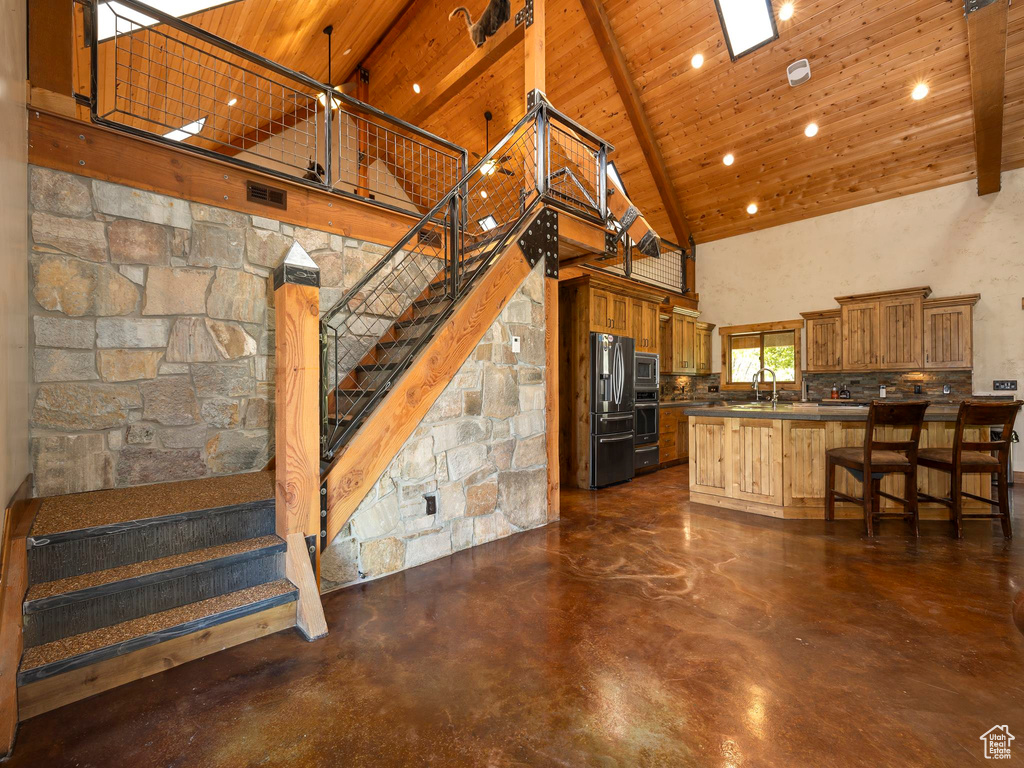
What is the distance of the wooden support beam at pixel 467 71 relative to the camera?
5570 millimetres

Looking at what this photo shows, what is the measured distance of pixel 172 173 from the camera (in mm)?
2822

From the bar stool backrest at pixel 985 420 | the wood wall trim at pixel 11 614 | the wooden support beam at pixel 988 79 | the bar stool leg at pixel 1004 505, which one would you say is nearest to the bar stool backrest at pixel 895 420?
the bar stool backrest at pixel 985 420

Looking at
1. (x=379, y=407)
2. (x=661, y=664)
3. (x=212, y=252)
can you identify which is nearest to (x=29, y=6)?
(x=212, y=252)

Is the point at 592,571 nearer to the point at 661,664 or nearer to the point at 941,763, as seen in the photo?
the point at 661,664

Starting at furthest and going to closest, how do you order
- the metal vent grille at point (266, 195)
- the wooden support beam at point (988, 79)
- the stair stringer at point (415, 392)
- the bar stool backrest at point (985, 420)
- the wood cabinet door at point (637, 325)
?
the wood cabinet door at point (637, 325)
the wooden support beam at point (988, 79)
the bar stool backrest at point (985, 420)
the metal vent grille at point (266, 195)
the stair stringer at point (415, 392)

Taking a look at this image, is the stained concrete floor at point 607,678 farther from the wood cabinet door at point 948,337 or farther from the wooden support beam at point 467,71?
the wooden support beam at point 467,71

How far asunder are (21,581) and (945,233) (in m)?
9.32

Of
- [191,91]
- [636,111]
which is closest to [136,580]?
[191,91]

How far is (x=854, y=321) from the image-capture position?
21.5 feet

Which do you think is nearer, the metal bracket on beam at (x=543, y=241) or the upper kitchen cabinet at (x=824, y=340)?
the metal bracket on beam at (x=543, y=241)

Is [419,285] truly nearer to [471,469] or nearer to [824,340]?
[471,469]

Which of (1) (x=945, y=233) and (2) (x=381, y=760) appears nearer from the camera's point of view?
(2) (x=381, y=760)

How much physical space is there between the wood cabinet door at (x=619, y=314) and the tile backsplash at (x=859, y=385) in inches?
87.9

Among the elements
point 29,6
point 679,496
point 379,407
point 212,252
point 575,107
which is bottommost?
point 679,496
